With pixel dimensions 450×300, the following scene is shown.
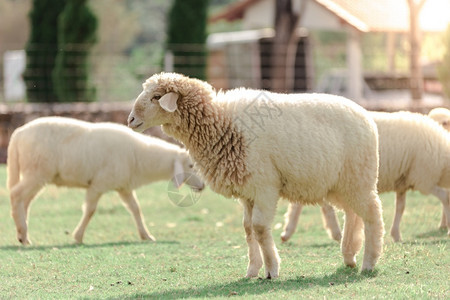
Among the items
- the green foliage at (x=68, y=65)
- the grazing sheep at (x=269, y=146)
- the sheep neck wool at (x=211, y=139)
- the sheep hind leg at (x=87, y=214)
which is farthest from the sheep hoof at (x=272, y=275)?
the green foliage at (x=68, y=65)

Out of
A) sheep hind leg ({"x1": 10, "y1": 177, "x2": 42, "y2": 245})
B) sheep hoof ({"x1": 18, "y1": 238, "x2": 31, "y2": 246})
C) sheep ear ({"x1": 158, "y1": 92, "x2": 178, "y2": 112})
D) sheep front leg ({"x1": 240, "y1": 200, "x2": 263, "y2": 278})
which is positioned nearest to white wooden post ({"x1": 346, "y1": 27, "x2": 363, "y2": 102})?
sheep hind leg ({"x1": 10, "y1": 177, "x2": 42, "y2": 245})

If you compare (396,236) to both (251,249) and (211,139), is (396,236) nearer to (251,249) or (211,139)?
(251,249)

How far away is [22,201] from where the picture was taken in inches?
404

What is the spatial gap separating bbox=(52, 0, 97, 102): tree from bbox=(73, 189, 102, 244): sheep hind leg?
1046cm

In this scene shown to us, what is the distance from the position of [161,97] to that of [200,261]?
1.85m

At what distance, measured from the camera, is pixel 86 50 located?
20.3 meters

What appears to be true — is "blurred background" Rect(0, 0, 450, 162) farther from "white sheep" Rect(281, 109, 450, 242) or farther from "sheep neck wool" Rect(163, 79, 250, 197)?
"sheep neck wool" Rect(163, 79, 250, 197)

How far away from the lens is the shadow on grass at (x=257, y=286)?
6590 mm

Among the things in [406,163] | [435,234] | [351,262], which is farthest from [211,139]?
[435,234]

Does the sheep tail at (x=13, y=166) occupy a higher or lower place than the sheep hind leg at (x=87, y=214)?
higher

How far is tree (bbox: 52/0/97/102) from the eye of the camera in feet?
67.7

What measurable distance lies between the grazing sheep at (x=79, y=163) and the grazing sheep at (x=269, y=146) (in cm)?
327

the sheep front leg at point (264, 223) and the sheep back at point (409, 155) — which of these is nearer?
the sheep front leg at point (264, 223)

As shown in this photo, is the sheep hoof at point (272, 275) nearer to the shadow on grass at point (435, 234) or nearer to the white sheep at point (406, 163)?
the white sheep at point (406, 163)
